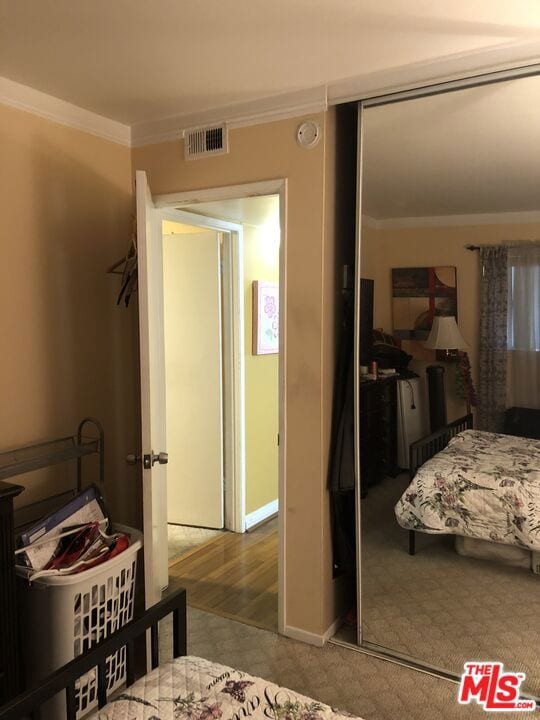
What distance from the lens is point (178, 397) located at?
404 cm

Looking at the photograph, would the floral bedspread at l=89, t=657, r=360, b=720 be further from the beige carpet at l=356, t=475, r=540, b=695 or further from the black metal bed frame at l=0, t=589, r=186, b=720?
the beige carpet at l=356, t=475, r=540, b=695

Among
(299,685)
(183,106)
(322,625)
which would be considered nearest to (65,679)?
(299,685)

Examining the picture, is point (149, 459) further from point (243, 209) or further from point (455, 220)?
point (243, 209)

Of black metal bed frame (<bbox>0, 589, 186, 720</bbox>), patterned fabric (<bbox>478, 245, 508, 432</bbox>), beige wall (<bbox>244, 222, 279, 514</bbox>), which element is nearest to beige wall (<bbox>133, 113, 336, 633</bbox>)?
patterned fabric (<bbox>478, 245, 508, 432</bbox>)

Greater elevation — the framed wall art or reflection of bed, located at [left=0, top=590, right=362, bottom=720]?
the framed wall art

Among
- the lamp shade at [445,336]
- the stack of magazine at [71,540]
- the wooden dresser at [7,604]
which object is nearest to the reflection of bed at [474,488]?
the lamp shade at [445,336]

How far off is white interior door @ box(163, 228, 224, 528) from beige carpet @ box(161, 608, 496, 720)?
1.24 metres

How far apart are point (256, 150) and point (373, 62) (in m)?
0.63

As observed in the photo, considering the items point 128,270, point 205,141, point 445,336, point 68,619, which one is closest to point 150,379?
point 128,270

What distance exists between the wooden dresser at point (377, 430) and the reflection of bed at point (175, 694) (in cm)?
111

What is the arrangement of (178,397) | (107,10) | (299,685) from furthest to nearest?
(178,397) → (299,685) → (107,10)

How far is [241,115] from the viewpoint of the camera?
103 inches

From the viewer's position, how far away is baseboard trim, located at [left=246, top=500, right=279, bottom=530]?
4105 millimetres

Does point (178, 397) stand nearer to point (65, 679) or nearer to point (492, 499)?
point (492, 499)
